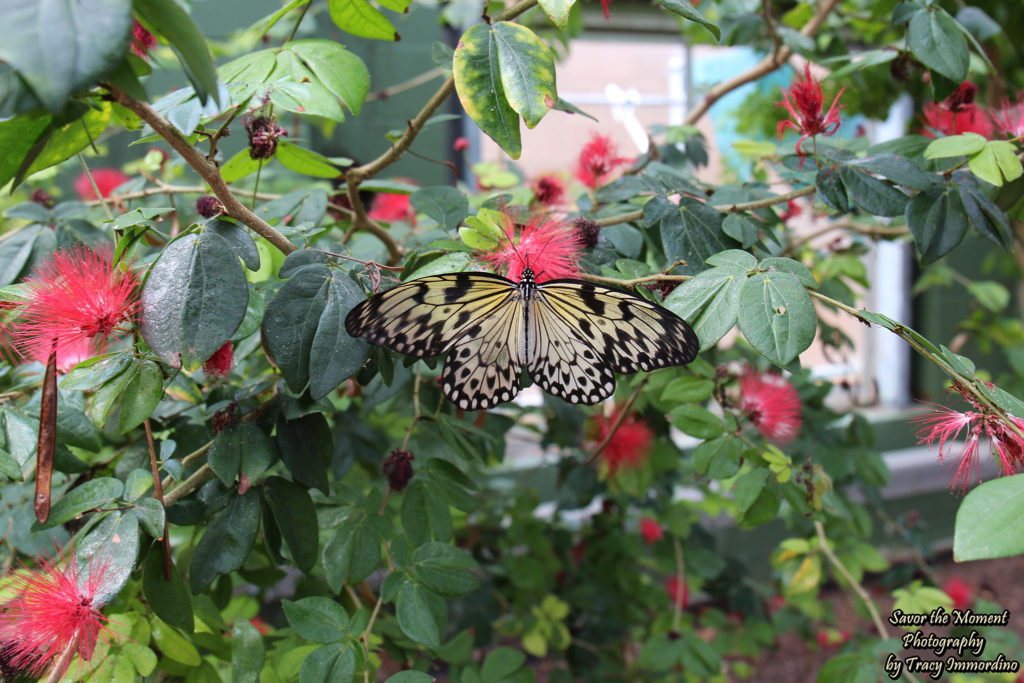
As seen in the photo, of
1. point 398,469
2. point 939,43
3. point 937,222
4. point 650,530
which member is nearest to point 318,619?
point 398,469

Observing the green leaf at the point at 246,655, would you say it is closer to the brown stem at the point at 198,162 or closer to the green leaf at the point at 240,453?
the green leaf at the point at 240,453

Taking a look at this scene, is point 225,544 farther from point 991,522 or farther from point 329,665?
point 991,522

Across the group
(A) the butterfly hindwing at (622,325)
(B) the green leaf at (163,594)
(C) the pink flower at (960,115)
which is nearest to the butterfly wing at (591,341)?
(A) the butterfly hindwing at (622,325)

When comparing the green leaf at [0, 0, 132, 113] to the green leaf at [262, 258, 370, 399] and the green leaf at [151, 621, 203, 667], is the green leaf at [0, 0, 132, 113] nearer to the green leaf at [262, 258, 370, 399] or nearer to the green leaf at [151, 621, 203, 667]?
the green leaf at [262, 258, 370, 399]

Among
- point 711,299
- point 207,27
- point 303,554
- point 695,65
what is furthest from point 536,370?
point 695,65

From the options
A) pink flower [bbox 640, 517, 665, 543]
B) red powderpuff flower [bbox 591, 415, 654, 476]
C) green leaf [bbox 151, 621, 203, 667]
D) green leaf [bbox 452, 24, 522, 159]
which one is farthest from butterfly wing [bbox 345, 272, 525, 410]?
pink flower [bbox 640, 517, 665, 543]
